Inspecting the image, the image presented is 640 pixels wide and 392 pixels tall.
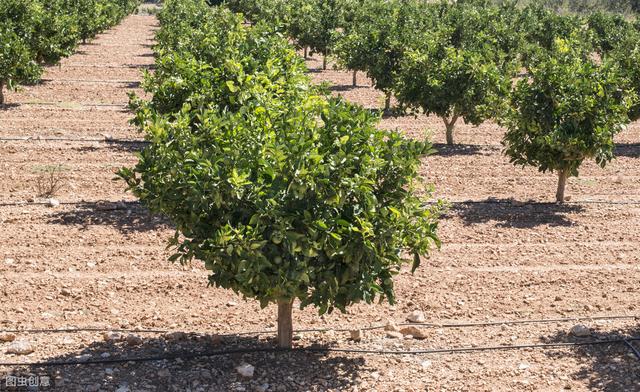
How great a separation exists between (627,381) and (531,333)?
1.27m

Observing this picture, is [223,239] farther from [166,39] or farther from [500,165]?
[166,39]

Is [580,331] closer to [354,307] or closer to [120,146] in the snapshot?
[354,307]

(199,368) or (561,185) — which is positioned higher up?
(561,185)

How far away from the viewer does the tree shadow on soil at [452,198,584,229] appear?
12.9 meters

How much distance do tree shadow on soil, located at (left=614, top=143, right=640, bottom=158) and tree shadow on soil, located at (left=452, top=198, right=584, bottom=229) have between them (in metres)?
5.27

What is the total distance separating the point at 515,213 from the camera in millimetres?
13375

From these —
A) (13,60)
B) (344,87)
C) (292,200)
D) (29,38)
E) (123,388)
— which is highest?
(29,38)

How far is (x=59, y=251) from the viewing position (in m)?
11.0

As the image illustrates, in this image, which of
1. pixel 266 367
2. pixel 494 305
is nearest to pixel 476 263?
pixel 494 305

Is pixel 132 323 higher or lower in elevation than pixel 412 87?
lower

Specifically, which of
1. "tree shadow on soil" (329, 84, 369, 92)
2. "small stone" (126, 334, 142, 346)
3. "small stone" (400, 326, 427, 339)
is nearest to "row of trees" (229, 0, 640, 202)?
"tree shadow on soil" (329, 84, 369, 92)

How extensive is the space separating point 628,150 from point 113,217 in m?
11.8

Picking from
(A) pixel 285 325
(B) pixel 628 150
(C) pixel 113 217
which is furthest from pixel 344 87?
(A) pixel 285 325

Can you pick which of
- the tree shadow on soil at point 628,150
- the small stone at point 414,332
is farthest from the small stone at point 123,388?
the tree shadow on soil at point 628,150
